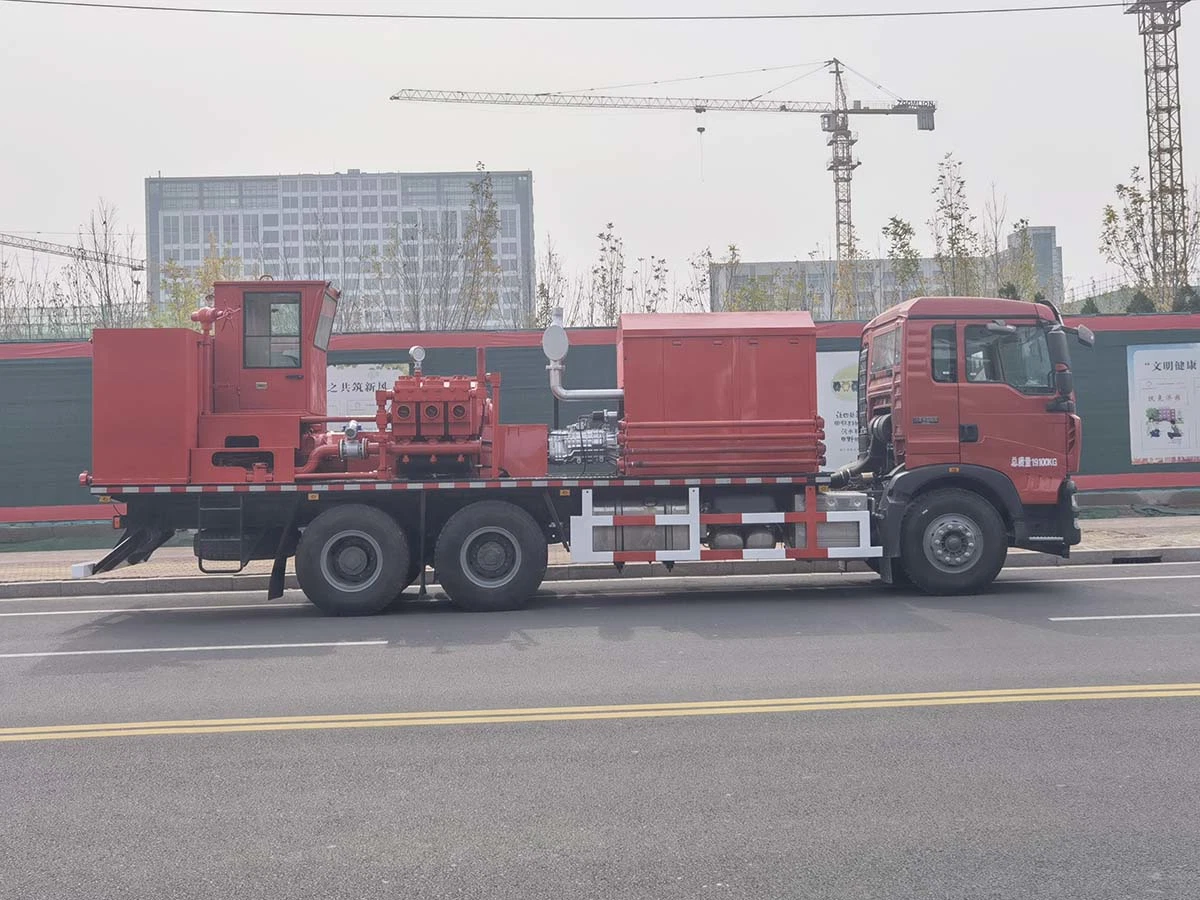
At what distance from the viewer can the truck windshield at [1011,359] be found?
12375mm

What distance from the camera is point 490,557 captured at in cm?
1203

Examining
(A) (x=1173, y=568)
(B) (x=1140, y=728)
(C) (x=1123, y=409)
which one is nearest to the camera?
(B) (x=1140, y=728)

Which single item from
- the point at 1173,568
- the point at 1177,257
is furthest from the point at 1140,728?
the point at 1177,257

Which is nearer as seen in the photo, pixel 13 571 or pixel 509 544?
pixel 509 544

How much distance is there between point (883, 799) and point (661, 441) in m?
7.17

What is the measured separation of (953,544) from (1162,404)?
9.94 m

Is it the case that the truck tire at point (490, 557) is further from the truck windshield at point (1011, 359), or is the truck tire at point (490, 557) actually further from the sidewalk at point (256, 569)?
the truck windshield at point (1011, 359)

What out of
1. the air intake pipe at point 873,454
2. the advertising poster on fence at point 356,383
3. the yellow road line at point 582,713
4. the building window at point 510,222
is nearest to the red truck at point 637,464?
the air intake pipe at point 873,454

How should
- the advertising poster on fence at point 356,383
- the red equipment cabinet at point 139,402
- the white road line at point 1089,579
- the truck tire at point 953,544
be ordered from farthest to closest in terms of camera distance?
the advertising poster on fence at point 356,383 < the white road line at point 1089,579 < the truck tire at point 953,544 < the red equipment cabinet at point 139,402

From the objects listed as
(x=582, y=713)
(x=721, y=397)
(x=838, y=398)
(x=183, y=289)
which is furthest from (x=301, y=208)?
(x=582, y=713)

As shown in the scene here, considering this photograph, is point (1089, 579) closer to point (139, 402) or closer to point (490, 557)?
point (490, 557)

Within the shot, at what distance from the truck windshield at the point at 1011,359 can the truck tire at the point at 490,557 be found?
16.3 feet

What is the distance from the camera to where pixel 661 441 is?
40.8 ft

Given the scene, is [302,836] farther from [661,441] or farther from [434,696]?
[661,441]
